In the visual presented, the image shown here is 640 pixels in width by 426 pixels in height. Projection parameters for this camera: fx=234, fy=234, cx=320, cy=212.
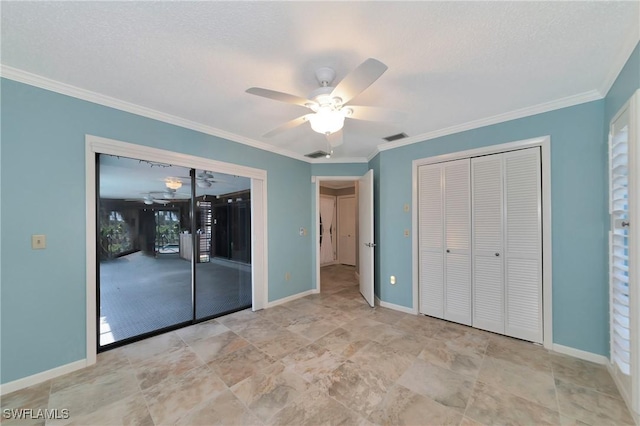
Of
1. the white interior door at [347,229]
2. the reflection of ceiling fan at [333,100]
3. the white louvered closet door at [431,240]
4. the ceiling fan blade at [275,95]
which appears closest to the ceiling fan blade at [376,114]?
the reflection of ceiling fan at [333,100]

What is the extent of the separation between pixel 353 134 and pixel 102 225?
305 centimetres

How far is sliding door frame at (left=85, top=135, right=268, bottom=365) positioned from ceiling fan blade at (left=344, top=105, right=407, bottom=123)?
Result: 6.71ft

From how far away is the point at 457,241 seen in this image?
3006 millimetres

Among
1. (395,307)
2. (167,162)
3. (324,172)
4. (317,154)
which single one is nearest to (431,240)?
(395,307)

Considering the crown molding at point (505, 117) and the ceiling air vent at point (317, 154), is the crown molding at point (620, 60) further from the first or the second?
the ceiling air vent at point (317, 154)

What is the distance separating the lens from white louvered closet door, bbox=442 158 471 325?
2.93 m

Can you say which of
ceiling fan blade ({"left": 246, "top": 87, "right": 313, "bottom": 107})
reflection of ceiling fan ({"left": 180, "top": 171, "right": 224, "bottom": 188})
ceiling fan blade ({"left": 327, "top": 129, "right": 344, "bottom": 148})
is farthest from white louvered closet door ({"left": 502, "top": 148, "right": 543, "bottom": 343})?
reflection of ceiling fan ({"left": 180, "top": 171, "right": 224, "bottom": 188})

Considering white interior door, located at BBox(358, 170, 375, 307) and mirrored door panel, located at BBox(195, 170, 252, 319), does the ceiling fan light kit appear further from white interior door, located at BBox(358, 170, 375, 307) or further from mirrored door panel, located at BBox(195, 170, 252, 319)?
white interior door, located at BBox(358, 170, 375, 307)

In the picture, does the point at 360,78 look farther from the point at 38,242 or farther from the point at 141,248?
the point at 141,248

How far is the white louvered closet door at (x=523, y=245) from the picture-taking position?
97.7 inches

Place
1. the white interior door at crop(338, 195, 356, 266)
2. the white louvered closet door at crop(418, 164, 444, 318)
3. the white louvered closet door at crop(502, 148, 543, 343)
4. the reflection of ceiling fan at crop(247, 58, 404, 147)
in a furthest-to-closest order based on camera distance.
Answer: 1. the white interior door at crop(338, 195, 356, 266)
2. the white louvered closet door at crop(418, 164, 444, 318)
3. the white louvered closet door at crop(502, 148, 543, 343)
4. the reflection of ceiling fan at crop(247, 58, 404, 147)

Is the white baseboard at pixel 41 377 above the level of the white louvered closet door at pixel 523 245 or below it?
below

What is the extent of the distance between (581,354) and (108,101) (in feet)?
16.8

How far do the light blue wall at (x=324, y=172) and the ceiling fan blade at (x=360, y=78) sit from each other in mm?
2740
